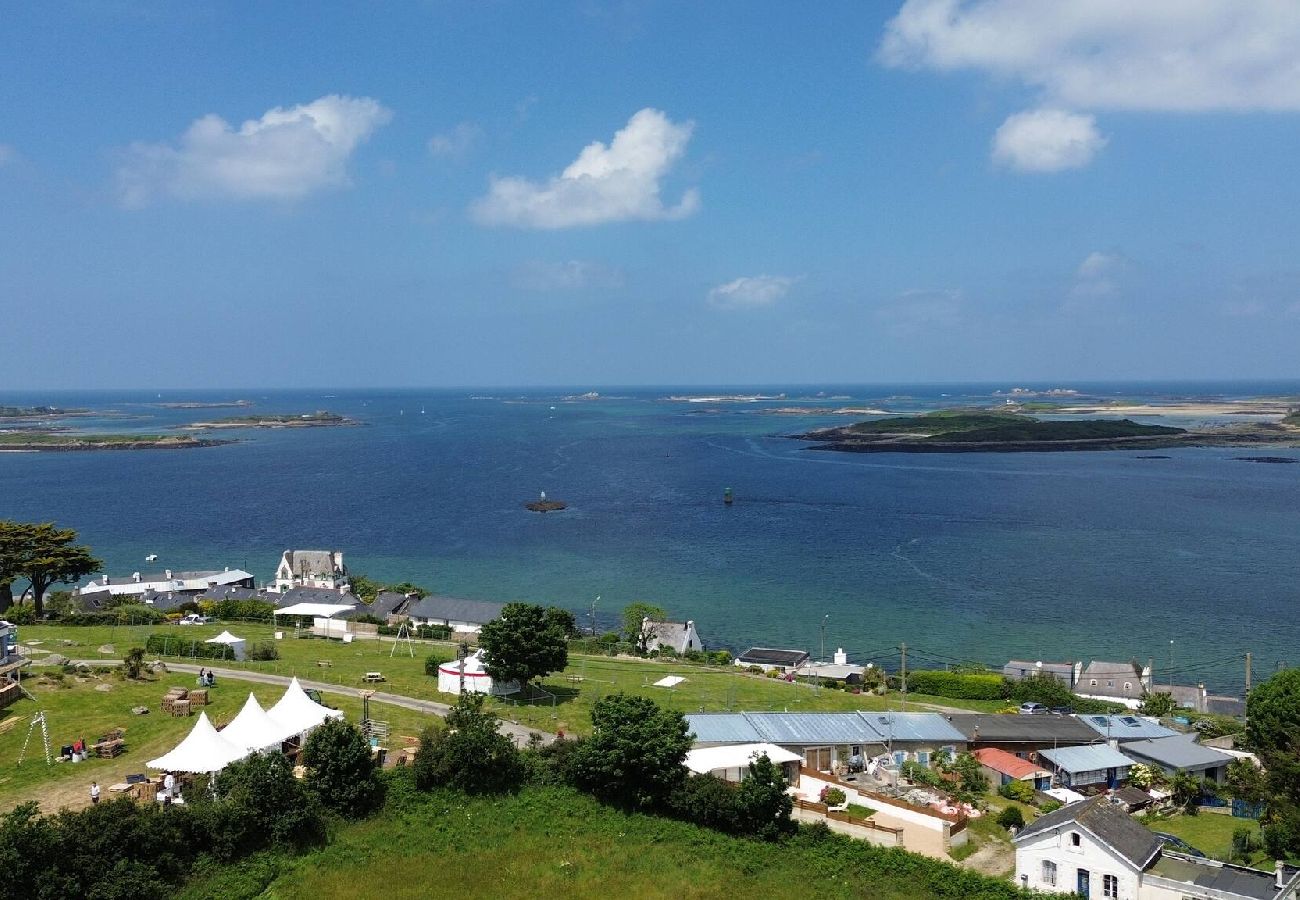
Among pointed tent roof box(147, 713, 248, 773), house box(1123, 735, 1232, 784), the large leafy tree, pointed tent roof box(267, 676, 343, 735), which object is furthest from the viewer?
house box(1123, 735, 1232, 784)

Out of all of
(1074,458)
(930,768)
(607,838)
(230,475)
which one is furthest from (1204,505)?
(230,475)

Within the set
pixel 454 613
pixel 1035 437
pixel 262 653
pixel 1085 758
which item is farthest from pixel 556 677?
pixel 1035 437

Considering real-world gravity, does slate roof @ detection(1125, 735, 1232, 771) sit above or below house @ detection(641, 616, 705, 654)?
above

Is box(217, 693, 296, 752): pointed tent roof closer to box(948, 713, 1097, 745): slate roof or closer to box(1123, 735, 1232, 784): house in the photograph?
box(948, 713, 1097, 745): slate roof

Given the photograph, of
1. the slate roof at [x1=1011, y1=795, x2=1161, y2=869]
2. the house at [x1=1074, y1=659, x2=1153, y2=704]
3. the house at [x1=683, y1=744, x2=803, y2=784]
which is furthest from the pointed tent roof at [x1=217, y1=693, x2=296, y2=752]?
the house at [x1=1074, y1=659, x2=1153, y2=704]

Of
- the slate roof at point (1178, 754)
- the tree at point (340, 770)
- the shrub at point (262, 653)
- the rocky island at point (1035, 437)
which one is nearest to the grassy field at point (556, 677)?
the shrub at point (262, 653)

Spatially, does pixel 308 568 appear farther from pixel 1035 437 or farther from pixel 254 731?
pixel 1035 437
